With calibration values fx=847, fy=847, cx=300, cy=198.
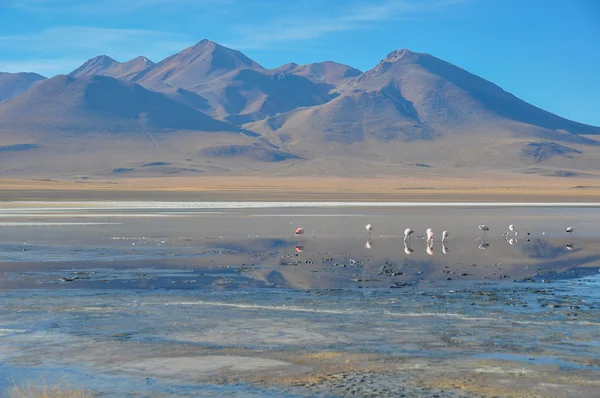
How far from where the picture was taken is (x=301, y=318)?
14.3m

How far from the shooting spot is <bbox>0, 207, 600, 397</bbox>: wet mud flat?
10297 millimetres

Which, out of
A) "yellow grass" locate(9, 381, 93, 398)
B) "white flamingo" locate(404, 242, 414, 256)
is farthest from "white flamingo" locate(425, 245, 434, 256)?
"yellow grass" locate(9, 381, 93, 398)

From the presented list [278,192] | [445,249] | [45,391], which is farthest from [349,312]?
[278,192]

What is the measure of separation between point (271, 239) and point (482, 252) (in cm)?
838

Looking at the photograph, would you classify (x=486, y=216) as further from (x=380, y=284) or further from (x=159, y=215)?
(x=380, y=284)

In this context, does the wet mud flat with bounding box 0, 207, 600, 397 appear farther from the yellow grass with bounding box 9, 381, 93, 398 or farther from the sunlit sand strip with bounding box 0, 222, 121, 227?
the sunlit sand strip with bounding box 0, 222, 121, 227

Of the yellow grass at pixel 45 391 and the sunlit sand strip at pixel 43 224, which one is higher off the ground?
the yellow grass at pixel 45 391

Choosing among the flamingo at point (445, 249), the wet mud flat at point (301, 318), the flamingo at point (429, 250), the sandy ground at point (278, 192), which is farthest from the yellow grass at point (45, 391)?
the sandy ground at point (278, 192)

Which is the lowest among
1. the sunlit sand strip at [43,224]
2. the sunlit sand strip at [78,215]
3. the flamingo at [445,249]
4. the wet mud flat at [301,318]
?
the sunlit sand strip at [78,215]

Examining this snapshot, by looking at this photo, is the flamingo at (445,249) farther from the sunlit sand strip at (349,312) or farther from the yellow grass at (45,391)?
the yellow grass at (45,391)

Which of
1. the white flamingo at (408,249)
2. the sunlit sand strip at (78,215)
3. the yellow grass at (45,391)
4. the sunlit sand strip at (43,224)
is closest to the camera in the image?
the yellow grass at (45,391)

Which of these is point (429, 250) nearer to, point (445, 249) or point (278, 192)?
point (445, 249)

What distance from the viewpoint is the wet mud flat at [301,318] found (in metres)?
10.3

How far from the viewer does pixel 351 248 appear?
2795cm
